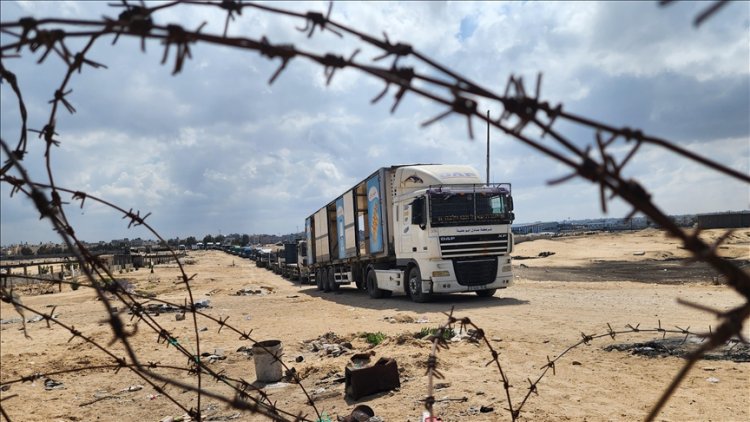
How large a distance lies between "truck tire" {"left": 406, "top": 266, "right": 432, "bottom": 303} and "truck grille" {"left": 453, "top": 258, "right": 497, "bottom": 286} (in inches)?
44.2

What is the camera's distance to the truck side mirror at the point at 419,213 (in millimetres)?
14086

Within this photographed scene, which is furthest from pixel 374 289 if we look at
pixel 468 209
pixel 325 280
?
pixel 325 280

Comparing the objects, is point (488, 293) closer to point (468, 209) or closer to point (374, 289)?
point (468, 209)

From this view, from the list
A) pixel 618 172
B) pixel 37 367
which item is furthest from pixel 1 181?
pixel 37 367

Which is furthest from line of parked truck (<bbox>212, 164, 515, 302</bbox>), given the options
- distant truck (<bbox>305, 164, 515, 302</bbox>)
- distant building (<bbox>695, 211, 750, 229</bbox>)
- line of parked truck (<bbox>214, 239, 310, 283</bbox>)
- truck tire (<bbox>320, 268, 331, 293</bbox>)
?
distant building (<bbox>695, 211, 750, 229</bbox>)

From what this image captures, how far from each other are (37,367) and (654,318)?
38.4ft

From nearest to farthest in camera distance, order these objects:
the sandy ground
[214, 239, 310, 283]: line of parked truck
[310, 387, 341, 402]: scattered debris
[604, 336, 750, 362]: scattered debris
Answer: the sandy ground < [310, 387, 341, 402]: scattered debris < [604, 336, 750, 362]: scattered debris < [214, 239, 310, 283]: line of parked truck

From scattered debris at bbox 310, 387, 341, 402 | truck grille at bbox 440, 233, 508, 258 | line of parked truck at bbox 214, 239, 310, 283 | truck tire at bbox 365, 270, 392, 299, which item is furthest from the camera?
line of parked truck at bbox 214, 239, 310, 283

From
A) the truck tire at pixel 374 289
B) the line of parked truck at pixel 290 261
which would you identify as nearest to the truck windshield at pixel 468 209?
the truck tire at pixel 374 289

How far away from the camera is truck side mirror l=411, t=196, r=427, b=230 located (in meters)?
14.1

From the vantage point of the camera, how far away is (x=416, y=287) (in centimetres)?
A: 1510

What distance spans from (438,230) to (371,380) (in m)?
8.32

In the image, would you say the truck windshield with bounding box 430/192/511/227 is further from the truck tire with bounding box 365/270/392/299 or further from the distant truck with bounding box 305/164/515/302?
the truck tire with bounding box 365/270/392/299

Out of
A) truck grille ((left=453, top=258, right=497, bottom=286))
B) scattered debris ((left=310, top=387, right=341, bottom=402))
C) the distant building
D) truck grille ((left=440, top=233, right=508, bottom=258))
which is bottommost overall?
scattered debris ((left=310, top=387, right=341, bottom=402))
